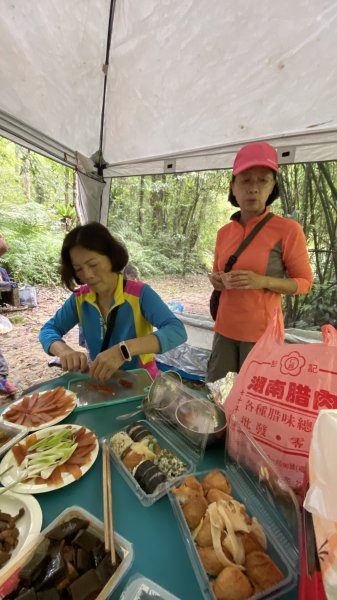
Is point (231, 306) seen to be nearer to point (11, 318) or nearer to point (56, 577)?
point (56, 577)

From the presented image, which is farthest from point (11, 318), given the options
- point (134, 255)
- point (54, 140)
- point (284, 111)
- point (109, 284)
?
point (284, 111)

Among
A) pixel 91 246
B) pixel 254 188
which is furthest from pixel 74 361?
pixel 254 188

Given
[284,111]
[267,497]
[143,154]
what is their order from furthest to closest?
[143,154] < [284,111] < [267,497]

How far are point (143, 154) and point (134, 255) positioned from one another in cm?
518

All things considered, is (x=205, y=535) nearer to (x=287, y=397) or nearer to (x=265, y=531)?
(x=265, y=531)

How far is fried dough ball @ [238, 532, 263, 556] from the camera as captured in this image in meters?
0.60

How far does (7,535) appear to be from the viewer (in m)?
0.64

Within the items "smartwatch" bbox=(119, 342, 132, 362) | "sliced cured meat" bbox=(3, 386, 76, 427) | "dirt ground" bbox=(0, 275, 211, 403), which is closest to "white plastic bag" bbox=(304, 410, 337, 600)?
"sliced cured meat" bbox=(3, 386, 76, 427)

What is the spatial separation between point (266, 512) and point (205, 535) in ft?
0.62

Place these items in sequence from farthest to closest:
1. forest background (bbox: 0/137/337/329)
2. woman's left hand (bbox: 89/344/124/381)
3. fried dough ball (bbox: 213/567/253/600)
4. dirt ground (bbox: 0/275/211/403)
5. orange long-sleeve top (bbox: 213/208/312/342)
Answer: forest background (bbox: 0/137/337/329) → dirt ground (bbox: 0/275/211/403) → orange long-sleeve top (bbox: 213/208/312/342) → woman's left hand (bbox: 89/344/124/381) → fried dough ball (bbox: 213/567/253/600)

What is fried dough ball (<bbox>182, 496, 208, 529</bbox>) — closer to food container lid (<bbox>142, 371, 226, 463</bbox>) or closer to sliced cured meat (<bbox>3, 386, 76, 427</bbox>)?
food container lid (<bbox>142, 371, 226, 463</bbox>)

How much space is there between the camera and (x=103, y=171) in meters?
3.45

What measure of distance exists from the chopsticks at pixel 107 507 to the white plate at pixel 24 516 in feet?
0.54

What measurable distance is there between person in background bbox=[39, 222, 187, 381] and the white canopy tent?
1.53m
